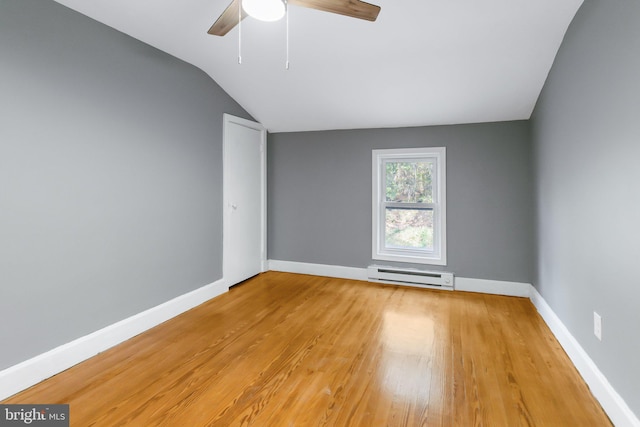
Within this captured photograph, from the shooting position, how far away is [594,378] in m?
1.86

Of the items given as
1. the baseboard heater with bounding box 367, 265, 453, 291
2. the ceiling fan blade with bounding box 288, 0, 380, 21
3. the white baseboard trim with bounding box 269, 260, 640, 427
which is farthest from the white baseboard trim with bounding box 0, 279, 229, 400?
the ceiling fan blade with bounding box 288, 0, 380, 21

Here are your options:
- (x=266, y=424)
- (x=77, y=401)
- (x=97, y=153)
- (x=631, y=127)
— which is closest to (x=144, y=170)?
(x=97, y=153)

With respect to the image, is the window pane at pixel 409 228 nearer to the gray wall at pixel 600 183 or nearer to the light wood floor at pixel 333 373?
the light wood floor at pixel 333 373

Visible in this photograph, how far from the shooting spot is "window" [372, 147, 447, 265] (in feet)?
13.0

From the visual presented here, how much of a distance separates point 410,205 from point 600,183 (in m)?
2.37

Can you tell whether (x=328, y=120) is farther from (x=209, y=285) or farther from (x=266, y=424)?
(x=266, y=424)

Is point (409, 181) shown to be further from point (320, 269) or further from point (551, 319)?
point (551, 319)

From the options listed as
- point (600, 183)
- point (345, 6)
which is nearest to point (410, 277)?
point (600, 183)

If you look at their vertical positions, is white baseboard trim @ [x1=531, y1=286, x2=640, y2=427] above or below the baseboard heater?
below

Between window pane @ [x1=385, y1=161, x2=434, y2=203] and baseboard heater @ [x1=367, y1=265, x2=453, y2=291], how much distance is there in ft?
2.88

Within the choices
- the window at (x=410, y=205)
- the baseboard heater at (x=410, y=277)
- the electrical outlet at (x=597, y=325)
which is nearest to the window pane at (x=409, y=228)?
the window at (x=410, y=205)

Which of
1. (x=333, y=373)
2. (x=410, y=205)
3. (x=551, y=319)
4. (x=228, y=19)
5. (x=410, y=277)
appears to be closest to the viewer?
(x=228, y=19)

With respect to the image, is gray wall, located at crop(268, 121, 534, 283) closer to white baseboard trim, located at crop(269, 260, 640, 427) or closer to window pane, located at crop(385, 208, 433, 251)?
white baseboard trim, located at crop(269, 260, 640, 427)

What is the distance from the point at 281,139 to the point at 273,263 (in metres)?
1.78
